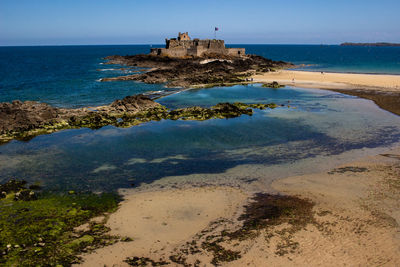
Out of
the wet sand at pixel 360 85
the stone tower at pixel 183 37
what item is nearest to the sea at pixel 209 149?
the wet sand at pixel 360 85

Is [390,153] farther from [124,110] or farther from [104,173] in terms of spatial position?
[124,110]

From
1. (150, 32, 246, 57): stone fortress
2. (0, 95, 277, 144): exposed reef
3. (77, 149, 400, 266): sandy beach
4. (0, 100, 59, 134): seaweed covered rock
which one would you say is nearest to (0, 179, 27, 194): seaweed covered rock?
(77, 149, 400, 266): sandy beach

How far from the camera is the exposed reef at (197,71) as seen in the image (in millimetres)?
53625

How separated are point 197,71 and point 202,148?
4328 centimetres

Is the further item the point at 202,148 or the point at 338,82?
the point at 338,82

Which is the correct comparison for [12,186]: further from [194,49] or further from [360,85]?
[194,49]

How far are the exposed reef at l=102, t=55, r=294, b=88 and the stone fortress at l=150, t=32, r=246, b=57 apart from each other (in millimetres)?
2112

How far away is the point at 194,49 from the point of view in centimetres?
8075

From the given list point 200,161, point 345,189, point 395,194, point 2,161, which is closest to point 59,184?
point 2,161

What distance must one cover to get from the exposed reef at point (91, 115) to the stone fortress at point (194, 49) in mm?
50663

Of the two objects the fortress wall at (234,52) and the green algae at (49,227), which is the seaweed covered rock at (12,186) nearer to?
the green algae at (49,227)

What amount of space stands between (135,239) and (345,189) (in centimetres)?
998

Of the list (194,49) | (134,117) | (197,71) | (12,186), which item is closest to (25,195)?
(12,186)

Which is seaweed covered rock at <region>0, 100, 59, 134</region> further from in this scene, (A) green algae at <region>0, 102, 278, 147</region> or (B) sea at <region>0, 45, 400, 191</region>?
(B) sea at <region>0, 45, 400, 191</region>
